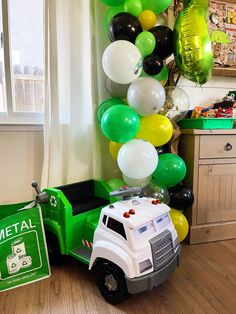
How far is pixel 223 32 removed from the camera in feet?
5.95

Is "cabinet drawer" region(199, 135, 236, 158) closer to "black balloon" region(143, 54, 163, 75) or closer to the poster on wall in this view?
"black balloon" region(143, 54, 163, 75)

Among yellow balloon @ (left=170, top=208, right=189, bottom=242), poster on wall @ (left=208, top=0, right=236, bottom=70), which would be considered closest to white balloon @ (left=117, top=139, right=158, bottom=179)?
yellow balloon @ (left=170, top=208, right=189, bottom=242)

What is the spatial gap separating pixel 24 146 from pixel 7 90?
0.38 meters

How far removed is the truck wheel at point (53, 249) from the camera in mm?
1258

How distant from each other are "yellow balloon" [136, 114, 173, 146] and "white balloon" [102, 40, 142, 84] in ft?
0.84

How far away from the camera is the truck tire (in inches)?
37.9

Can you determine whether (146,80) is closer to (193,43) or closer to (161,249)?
(193,43)

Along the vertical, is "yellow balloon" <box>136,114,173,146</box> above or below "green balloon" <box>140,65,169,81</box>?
below

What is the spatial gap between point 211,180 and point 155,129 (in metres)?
0.56

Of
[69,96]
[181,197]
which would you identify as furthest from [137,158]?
[69,96]

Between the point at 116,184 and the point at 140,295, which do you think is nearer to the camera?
the point at 140,295

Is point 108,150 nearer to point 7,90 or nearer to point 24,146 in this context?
point 24,146

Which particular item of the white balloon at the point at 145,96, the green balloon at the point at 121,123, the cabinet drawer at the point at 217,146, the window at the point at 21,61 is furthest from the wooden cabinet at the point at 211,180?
the window at the point at 21,61

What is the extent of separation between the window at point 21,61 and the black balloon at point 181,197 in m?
1.01
